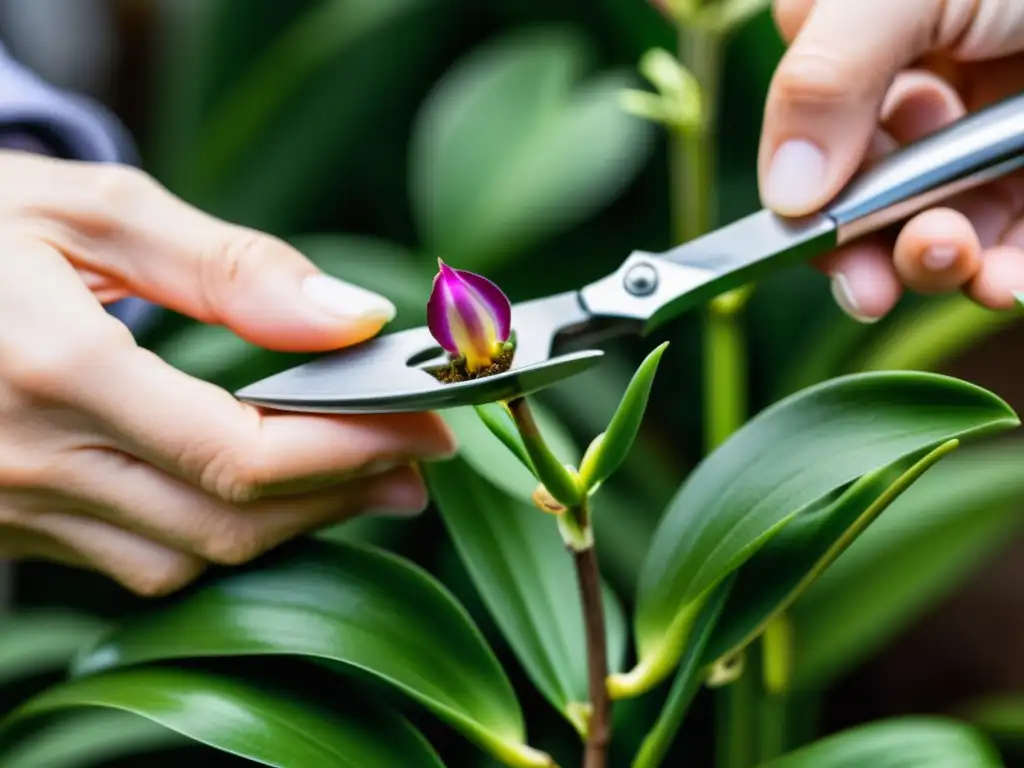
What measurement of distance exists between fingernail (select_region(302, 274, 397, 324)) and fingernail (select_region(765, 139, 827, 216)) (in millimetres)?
192

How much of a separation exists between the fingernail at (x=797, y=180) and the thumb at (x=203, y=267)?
0.19m

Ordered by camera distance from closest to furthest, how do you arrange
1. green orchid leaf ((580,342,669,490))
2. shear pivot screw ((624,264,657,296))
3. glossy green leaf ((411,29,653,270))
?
green orchid leaf ((580,342,669,490)) < shear pivot screw ((624,264,657,296)) < glossy green leaf ((411,29,653,270))

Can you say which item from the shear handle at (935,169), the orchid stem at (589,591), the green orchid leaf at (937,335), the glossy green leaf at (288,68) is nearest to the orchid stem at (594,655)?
the orchid stem at (589,591)

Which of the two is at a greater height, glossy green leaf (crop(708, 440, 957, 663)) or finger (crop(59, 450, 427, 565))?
finger (crop(59, 450, 427, 565))

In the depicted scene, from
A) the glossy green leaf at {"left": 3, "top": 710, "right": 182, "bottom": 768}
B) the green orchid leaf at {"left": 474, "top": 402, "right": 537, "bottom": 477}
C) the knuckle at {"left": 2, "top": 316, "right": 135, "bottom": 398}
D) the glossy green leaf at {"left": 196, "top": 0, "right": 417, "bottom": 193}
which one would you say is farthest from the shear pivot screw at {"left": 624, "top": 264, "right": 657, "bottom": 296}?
the glossy green leaf at {"left": 196, "top": 0, "right": 417, "bottom": 193}

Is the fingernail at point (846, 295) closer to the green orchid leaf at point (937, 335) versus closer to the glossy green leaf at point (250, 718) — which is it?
the green orchid leaf at point (937, 335)

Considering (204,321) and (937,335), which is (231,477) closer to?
(204,321)

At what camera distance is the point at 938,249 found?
0.51m

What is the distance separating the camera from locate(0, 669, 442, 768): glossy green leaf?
0.41 meters

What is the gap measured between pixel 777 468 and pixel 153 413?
265mm

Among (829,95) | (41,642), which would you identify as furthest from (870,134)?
(41,642)

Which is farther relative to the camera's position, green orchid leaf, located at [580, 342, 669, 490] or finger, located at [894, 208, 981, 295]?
finger, located at [894, 208, 981, 295]

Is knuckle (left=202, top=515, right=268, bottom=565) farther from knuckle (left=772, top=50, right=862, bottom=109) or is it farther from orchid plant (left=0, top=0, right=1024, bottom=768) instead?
knuckle (left=772, top=50, right=862, bottom=109)

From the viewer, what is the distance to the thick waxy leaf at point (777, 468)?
1.33 feet
